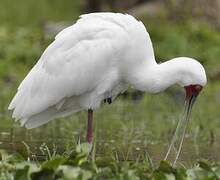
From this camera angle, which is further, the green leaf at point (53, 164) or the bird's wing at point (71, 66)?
the bird's wing at point (71, 66)

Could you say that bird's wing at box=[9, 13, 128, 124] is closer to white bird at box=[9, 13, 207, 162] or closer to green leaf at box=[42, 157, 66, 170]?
white bird at box=[9, 13, 207, 162]

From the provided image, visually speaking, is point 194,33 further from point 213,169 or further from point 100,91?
point 213,169

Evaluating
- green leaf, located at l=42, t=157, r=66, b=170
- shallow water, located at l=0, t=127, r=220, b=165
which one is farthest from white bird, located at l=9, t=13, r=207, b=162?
green leaf, located at l=42, t=157, r=66, b=170

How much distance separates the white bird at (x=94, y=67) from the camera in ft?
28.5

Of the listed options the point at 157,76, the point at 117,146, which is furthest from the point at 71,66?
the point at 117,146

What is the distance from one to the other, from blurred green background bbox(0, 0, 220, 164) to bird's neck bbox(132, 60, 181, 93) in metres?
0.69

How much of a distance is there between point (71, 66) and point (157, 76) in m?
0.81

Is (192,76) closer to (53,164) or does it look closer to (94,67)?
(94,67)

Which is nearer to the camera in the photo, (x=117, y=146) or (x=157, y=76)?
(x=157, y=76)

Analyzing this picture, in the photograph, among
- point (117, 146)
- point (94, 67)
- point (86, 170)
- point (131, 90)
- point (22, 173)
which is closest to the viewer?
point (22, 173)

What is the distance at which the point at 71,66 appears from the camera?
8781mm

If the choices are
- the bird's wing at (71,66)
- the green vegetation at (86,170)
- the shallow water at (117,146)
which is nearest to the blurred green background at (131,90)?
the shallow water at (117,146)

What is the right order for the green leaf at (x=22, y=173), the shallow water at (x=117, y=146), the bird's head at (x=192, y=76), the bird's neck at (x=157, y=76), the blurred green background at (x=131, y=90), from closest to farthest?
the green leaf at (x=22, y=173) < the bird's head at (x=192, y=76) < the bird's neck at (x=157, y=76) < the shallow water at (x=117, y=146) < the blurred green background at (x=131, y=90)

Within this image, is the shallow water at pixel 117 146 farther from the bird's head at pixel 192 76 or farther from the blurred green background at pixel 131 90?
the bird's head at pixel 192 76
